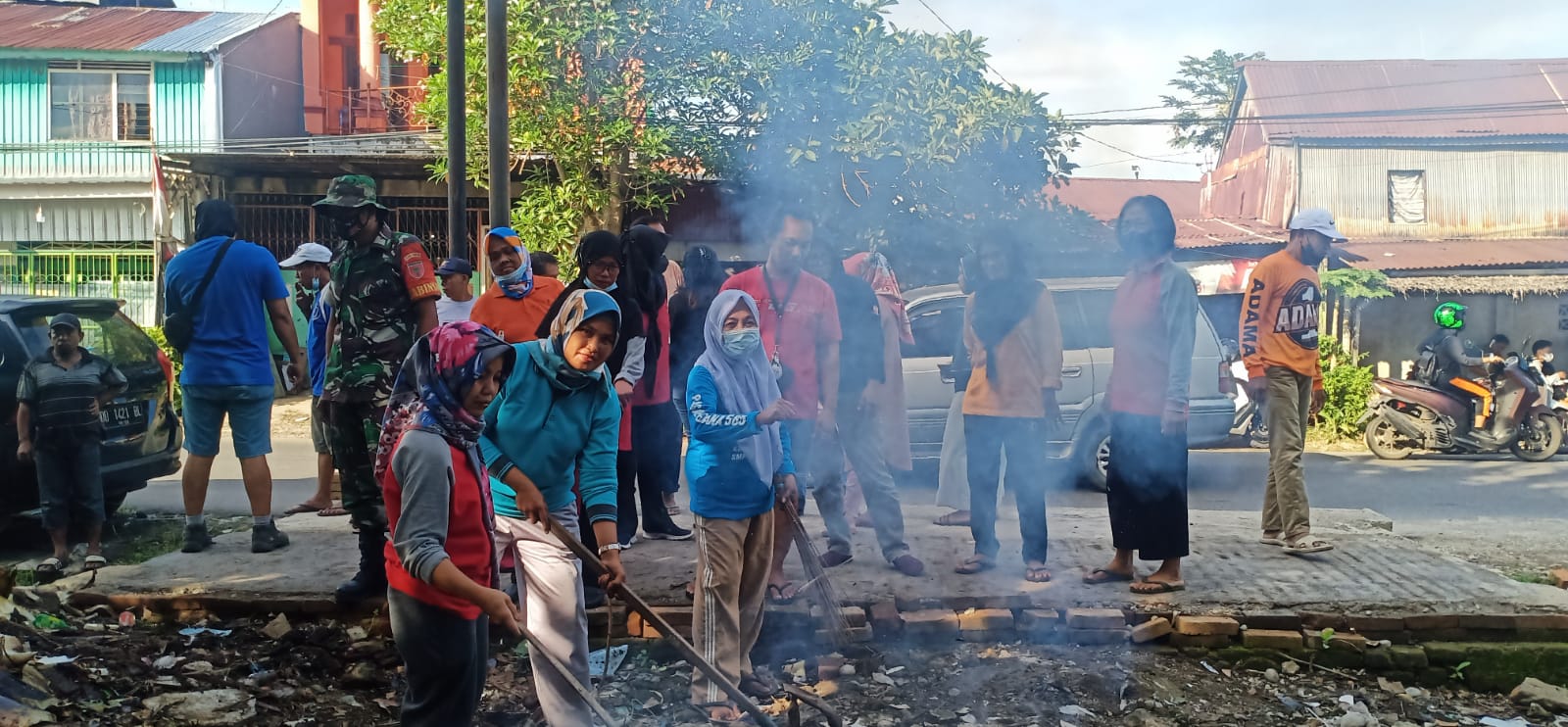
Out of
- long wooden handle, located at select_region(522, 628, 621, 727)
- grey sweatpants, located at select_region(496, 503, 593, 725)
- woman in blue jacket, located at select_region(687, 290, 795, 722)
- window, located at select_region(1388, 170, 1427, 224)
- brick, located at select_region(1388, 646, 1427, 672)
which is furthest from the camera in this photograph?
window, located at select_region(1388, 170, 1427, 224)

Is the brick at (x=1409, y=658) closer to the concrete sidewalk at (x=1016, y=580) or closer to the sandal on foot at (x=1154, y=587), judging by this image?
the concrete sidewalk at (x=1016, y=580)

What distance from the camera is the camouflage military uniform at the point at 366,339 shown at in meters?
4.61

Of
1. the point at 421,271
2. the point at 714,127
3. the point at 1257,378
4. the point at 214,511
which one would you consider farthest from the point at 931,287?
the point at 214,511

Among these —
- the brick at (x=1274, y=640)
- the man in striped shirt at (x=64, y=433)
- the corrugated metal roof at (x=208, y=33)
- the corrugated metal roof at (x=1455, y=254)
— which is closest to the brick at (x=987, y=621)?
the brick at (x=1274, y=640)

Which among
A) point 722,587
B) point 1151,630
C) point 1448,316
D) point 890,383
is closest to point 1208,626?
point 1151,630

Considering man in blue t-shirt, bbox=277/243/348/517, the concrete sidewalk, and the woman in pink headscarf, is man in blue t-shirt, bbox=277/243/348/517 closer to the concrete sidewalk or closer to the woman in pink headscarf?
the concrete sidewalk

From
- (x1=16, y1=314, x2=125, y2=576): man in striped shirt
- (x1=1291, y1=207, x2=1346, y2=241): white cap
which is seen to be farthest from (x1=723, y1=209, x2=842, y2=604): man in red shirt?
(x1=16, y1=314, x2=125, y2=576): man in striped shirt

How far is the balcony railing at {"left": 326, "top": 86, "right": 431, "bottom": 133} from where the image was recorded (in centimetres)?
2111

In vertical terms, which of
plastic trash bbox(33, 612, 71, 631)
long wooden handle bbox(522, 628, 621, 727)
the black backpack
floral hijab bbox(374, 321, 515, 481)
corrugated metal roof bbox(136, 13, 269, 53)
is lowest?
plastic trash bbox(33, 612, 71, 631)

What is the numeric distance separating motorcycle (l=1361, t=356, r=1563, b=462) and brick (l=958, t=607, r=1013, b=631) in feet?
28.2

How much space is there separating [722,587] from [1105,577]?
7.11ft

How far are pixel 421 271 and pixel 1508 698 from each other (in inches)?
184

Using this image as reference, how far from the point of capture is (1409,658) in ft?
14.8

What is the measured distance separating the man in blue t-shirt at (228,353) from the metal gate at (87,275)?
14.7m
